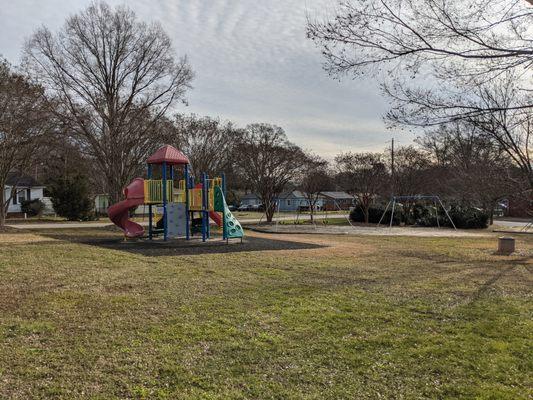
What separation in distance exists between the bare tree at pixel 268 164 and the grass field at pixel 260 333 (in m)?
24.5

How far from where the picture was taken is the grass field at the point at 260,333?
3.89 metres

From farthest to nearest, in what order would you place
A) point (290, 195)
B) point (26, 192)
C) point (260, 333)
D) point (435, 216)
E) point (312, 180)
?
point (290, 195) < point (26, 192) < point (312, 180) < point (435, 216) < point (260, 333)

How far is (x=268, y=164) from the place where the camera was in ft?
116

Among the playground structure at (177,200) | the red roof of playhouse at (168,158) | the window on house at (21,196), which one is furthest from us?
the window on house at (21,196)

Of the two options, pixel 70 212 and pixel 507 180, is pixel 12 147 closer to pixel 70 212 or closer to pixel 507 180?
pixel 70 212

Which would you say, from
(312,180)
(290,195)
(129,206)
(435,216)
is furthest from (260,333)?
(290,195)

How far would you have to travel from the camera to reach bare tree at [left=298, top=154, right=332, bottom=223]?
3903cm

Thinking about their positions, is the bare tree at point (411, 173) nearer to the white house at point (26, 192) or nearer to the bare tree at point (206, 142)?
the bare tree at point (206, 142)

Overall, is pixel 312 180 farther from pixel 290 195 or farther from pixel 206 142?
pixel 290 195

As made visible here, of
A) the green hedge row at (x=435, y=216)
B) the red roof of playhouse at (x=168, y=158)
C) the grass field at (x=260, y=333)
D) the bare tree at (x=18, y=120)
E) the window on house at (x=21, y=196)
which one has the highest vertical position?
the bare tree at (x=18, y=120)

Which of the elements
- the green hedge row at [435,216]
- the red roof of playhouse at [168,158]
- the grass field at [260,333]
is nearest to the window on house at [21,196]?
the red roof of playhouse at [168,158]

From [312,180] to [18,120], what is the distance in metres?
24.3

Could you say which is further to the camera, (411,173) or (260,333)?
(411,173)

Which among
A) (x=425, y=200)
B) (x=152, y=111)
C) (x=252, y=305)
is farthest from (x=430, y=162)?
(x=252, y=305)
